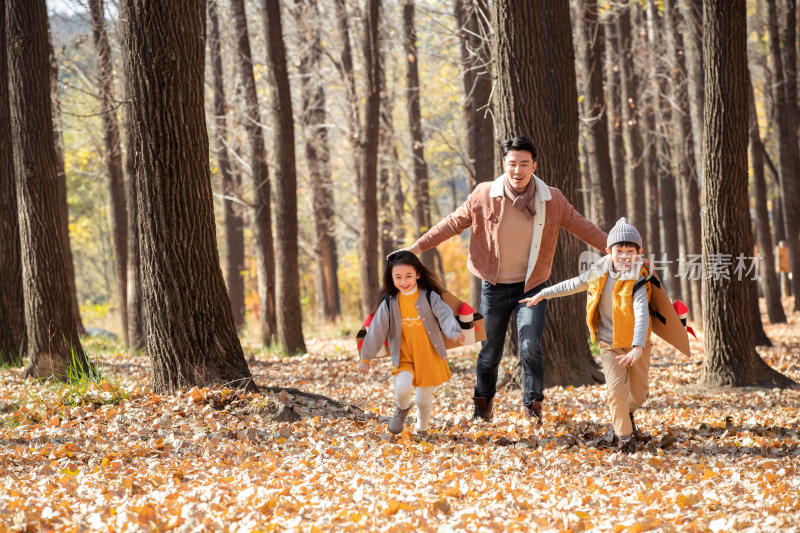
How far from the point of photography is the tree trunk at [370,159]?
1467 centimetres

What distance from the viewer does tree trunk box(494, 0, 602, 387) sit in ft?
26.3

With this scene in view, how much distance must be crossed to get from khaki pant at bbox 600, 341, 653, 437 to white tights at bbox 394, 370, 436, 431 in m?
1.33

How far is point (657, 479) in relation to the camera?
196 inches

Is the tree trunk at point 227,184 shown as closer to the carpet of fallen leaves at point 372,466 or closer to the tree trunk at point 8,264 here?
the tree trunk at point 8,264

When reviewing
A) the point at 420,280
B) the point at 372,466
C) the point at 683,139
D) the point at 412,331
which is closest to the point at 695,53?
the point at 683,139

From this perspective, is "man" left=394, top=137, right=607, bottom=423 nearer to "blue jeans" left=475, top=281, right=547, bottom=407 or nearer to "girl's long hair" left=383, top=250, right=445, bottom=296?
"blue jeans" left=475, top=281, right=547, bottom=407

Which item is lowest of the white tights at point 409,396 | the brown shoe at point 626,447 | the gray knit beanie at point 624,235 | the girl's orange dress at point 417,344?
the brown shoe at point 626,447

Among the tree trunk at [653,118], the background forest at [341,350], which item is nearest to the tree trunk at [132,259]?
the background forest at [341,350]

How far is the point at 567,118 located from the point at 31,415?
6579 mm

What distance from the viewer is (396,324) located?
5777 mm

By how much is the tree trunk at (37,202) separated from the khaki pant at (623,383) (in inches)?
243

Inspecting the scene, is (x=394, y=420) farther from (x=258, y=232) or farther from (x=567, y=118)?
(x=258, y=232)

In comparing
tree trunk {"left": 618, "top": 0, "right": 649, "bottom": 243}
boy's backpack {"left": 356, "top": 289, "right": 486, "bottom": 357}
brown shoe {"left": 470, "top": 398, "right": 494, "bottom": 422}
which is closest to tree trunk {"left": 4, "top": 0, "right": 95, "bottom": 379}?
boy's backpack {"left": 356, "top": 289, "right": 486, "bottom": 357}

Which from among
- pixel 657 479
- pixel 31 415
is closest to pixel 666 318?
pixel 657 479
